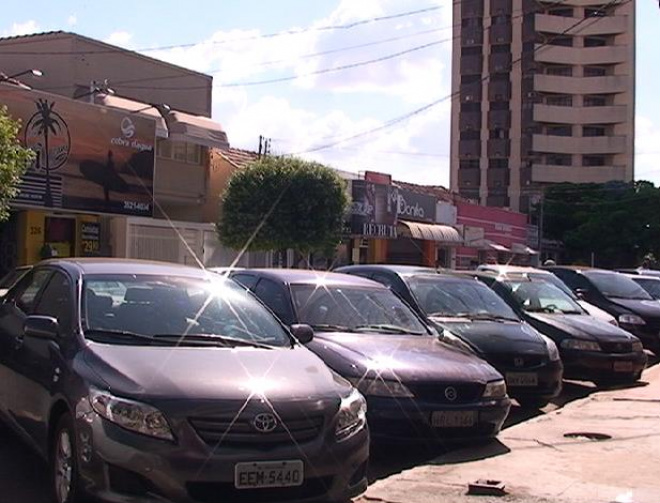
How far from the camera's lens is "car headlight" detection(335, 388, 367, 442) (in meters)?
5.08

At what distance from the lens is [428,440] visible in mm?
6965

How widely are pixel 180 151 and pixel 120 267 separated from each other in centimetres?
2452

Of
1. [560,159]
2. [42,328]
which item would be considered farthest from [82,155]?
[560,159]

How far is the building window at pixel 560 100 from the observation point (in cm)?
7588

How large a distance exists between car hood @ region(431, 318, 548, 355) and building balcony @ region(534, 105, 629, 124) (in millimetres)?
67508

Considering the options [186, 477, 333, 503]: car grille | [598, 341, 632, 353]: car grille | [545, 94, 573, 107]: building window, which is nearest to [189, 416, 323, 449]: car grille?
[186, 477, 333, 503]: car grille

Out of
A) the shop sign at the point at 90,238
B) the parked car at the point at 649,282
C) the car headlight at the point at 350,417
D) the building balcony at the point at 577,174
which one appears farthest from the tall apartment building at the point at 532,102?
the car headlight at the point at 350,417

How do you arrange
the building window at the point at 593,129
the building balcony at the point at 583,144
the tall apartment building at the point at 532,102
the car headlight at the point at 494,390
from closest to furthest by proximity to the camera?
the car headlight at the point at 494,390 < the tall apartment building at the point at 532,102 < the building balcony at the point at 583,144 < the building window at the point at 593,129

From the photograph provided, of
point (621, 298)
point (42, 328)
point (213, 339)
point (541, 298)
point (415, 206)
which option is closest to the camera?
point (42, 328)

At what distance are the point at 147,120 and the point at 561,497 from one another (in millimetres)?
24257

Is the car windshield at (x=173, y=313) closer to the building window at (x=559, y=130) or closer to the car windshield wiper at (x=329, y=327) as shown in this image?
the car windshield wiper at (x=329, y=327)

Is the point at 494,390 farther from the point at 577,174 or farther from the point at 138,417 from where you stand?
the point at 577,174

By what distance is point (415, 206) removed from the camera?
3628 cm

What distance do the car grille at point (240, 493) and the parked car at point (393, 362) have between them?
2122 mm
